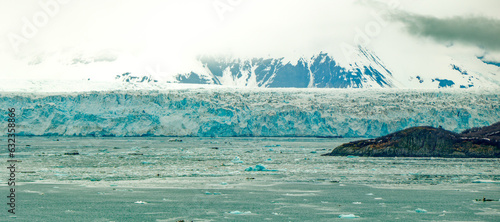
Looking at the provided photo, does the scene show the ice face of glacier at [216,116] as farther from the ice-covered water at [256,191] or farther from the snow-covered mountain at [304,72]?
the snow-covered mountain at [304,72]

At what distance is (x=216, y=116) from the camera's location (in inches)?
1726

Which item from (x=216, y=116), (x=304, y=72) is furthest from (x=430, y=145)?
(x=304, y=72)

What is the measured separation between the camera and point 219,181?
1502 centimetres

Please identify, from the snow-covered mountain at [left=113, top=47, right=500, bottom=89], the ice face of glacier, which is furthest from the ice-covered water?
the snow-covered mountain at [left=113, top=47, right=500, bottom=89]

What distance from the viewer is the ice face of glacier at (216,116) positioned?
43250 mm

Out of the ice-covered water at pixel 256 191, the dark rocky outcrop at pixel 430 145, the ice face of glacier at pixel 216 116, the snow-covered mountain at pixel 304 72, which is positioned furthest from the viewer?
the snow-covered mountain at pixel 304 72

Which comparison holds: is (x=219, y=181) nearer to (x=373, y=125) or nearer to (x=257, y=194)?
(x=257, y=194)

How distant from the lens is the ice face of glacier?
142ft

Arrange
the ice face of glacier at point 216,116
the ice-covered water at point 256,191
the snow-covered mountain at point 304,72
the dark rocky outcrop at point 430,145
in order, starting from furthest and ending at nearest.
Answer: the snow-covered mountain at point 304,72
the ice face of glacier at point 216,116
the dark rocky outcrop at point 430,145
the ice-covered water at point 256,191

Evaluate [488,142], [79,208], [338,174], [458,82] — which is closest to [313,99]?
[488,142]

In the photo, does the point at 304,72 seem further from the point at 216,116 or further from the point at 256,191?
the point at 256,191

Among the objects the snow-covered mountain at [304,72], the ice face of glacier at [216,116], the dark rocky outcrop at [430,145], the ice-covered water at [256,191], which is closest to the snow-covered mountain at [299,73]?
the snow-covered mountain at [304,72]

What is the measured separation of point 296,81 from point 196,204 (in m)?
111

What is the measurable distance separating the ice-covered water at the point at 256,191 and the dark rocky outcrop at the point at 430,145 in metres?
3.30
